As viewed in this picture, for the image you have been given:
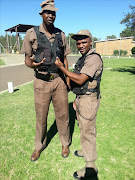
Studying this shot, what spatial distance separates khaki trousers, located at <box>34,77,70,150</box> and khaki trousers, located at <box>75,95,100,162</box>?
485mm

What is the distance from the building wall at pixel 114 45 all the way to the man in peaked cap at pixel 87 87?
48.2 m

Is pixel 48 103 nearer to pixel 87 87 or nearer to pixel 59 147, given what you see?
pixel 87 87

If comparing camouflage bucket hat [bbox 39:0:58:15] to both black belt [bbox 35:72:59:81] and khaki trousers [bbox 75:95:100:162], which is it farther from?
khaki trousers [bbox 75:95:100:162]

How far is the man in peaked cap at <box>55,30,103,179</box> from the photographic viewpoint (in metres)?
1.92

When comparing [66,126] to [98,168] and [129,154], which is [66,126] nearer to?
[98,168]

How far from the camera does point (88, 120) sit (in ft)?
7.06

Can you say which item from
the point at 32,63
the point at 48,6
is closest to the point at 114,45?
the point at 48,6

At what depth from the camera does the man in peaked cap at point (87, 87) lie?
192 cm

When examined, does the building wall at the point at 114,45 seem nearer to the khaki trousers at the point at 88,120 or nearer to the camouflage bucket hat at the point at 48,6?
the camouflage bucket hat at the point at 48,6

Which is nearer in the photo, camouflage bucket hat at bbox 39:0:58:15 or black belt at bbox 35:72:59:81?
camouflage bucket hat at bbox 39:0:58:15

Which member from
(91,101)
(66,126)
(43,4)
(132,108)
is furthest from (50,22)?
(132,108)

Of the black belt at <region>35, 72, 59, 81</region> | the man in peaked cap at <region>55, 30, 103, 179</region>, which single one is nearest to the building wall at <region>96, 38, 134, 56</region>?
the black belt at <region>35, 72, 59, 81</region>

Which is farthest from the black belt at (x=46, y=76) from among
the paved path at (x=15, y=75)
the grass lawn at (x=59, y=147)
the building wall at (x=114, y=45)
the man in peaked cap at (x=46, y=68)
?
the building wall at (x=114, y=45)

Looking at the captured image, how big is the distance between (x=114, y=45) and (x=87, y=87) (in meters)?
51.4
